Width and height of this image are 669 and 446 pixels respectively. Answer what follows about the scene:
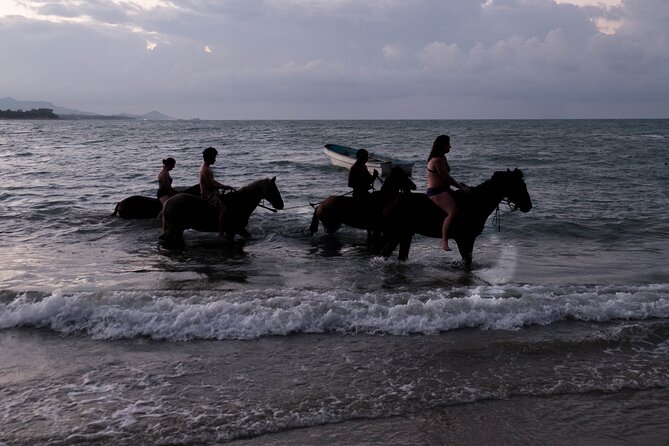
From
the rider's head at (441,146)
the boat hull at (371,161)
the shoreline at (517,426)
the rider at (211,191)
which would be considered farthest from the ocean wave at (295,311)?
the boat hull at (371,161)

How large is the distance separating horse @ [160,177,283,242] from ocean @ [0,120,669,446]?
0.44 meters

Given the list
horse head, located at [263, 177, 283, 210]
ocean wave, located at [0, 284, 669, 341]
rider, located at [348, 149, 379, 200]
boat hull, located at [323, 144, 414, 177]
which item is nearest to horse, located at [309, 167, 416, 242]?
rider, located at [348, 149, 379, 200]

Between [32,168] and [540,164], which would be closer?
[32,168]

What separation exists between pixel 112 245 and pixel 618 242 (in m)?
12.2

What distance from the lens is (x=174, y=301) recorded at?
859cm

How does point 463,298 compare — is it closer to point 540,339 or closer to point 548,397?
point 540,339

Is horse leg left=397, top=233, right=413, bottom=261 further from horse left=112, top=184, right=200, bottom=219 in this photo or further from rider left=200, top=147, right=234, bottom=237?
horse left=112, top=184, right=200, bottom=219

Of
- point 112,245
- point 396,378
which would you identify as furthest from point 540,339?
point 112,245

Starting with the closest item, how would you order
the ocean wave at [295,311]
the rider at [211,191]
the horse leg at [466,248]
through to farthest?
the ocean wave at [295,311] < the horse leg at [466,248] < the rider at [211,191]

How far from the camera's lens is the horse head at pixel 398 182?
40.6 ft

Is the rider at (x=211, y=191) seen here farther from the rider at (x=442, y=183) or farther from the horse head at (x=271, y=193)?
the rider at (x=442, y=183)

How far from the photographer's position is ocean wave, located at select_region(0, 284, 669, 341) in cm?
768

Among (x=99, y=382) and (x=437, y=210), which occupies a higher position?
(x=437, y=210)

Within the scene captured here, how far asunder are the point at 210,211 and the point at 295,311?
588cm
